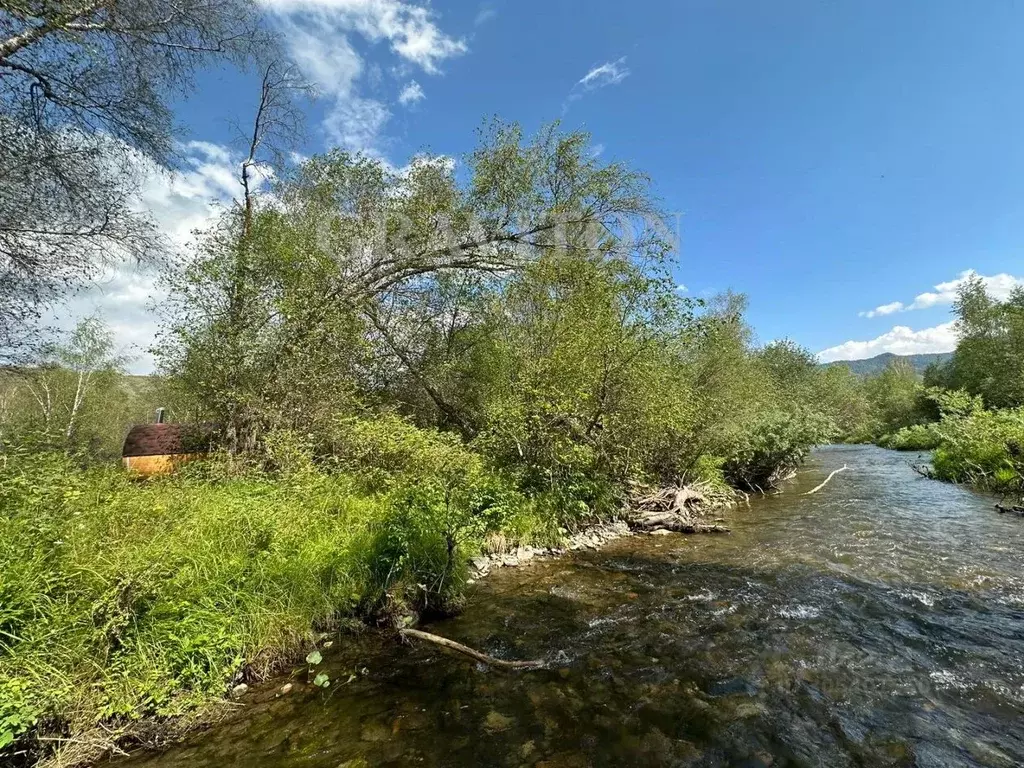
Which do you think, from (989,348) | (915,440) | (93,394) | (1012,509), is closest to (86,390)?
(93,394)

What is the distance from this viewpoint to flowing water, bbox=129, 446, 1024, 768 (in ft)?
14.4

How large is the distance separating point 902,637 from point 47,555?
10488 millimetres

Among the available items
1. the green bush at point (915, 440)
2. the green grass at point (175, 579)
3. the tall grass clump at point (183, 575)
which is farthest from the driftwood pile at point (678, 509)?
the green bush at point (915, 440)

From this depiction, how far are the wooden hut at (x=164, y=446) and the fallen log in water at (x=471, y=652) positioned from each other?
29.9ft

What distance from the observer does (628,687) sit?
5.42 m

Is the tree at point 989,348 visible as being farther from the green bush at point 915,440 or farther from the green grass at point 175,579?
the green grass at point 175,579

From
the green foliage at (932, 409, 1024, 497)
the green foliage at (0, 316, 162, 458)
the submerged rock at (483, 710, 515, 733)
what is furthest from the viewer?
the green foliage at (0, 316, 162, 458)

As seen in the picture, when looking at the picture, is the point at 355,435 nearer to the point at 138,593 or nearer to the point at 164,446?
the point at 138,593

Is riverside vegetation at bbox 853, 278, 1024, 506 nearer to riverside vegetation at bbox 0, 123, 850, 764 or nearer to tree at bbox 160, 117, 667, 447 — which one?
riverside vegetation at bbox 0, 123, 850, 764

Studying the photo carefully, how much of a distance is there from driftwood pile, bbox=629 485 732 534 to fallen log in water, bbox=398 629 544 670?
27.3ft

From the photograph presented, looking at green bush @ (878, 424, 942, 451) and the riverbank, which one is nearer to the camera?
the riverbank

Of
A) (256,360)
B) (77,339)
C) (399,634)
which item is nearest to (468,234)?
(256,360)

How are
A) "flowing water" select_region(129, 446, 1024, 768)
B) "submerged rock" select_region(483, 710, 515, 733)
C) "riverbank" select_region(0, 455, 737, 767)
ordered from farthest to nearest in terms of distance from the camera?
1. "submerged rock" select_region(483, 710, 515, 733)
2. "flowing water" select_region(129, 446, 1024, 768)
3. "riverbank" select_region(0, 455, 737, 767)

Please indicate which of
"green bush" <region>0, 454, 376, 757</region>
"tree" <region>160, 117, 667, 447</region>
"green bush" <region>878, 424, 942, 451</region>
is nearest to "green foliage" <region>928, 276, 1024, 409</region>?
"green bush" <region>878, 424, 942, 451</region>
